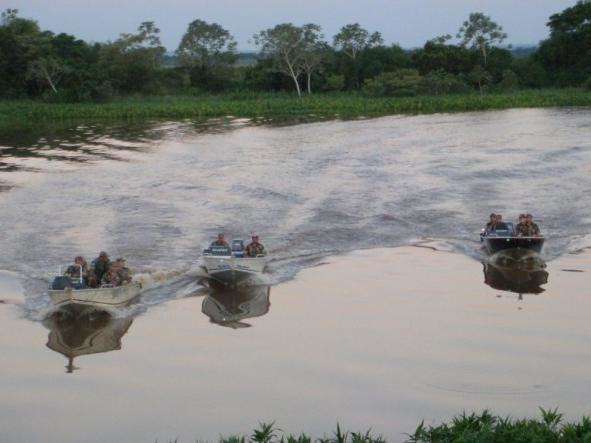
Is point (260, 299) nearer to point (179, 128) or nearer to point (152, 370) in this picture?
point (152, 370)

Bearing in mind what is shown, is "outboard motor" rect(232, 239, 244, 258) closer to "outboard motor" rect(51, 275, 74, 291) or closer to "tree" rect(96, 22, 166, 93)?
"outboard motor" rect(51, 275, 74, 291)

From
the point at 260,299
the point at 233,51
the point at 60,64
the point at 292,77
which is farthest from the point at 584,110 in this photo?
the point at 260,299

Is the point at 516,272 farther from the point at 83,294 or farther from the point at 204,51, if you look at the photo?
the point at 204,51

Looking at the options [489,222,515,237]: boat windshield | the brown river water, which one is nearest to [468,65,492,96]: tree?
the brown river water

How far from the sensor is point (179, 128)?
203 feet

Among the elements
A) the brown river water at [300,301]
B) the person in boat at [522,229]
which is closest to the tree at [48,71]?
the brown river water at [300,301]

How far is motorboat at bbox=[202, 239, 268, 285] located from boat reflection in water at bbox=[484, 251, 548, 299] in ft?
19.2

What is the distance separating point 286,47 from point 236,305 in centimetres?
6091

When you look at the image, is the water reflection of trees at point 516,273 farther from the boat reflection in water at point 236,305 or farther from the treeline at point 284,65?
the treeline at point 284,65

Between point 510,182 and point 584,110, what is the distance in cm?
3231

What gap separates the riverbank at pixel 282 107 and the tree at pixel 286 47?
626 centimetres

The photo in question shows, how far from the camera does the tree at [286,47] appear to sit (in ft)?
258

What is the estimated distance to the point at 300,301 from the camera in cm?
2100

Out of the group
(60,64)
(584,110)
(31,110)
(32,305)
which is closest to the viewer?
(32,305)
